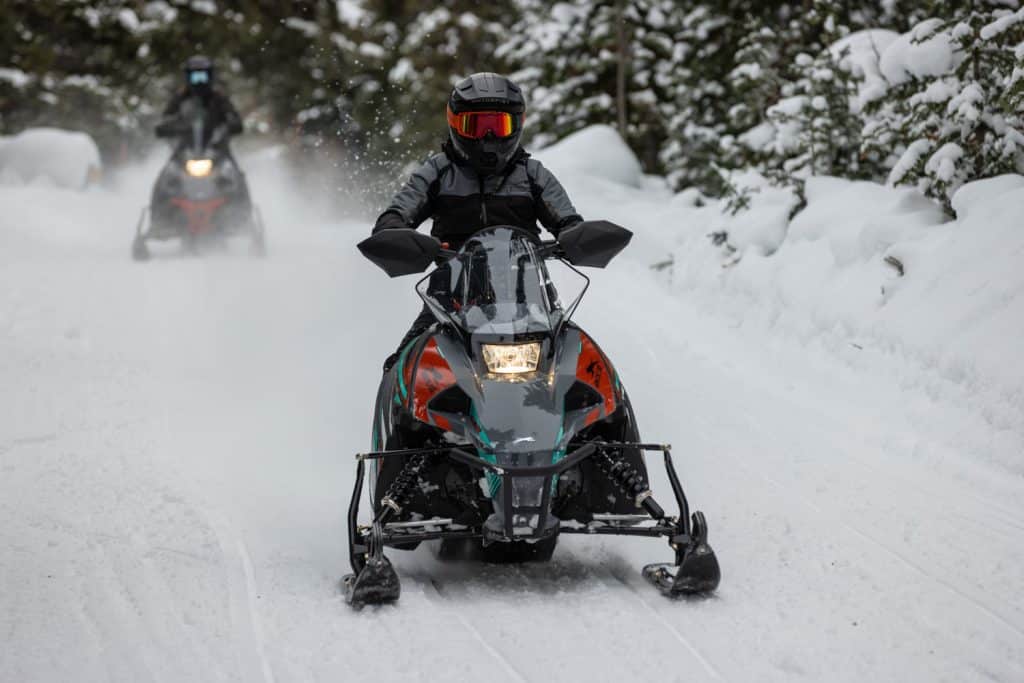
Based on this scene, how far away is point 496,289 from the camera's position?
5426 mm

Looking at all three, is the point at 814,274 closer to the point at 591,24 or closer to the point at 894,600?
the point at 894,600

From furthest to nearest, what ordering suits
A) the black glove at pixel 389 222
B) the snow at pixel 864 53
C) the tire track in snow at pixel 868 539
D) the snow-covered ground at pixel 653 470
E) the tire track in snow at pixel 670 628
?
the snow at pixel 864 53
the black glove at pixel 389 222
the tire track in snow at pixel 868 539
the snow-covered ground at pixel 653 470
the tire track in snow at pixel 670 628

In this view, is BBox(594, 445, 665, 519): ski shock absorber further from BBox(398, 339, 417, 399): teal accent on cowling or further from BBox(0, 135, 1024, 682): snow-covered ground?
BBox(398, 339, 417, 399): teal accent on cowling

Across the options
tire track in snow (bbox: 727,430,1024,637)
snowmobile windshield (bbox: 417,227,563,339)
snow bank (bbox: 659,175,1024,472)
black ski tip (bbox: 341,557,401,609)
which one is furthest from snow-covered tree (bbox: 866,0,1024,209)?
black ski tip (bbox: 341,557,401,609)

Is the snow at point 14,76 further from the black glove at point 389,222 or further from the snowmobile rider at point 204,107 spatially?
the black glove at point 389,222

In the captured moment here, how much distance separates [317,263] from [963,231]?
8.24 metres

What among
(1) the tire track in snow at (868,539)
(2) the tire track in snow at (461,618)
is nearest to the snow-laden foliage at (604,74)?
(1) the tire track in snow at (868,539)

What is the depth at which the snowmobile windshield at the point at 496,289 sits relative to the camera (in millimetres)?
5309

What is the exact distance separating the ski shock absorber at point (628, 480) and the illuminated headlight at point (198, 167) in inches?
450

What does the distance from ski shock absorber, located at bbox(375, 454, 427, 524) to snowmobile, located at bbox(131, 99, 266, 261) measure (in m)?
11.0

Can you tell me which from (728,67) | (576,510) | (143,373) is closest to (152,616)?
(576,510)

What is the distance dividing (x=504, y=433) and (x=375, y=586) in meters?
0.80

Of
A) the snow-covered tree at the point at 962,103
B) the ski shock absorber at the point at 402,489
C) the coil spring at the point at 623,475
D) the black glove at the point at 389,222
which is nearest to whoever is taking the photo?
the ski shock absorber at the point at 402,489

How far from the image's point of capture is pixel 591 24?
2003cm
